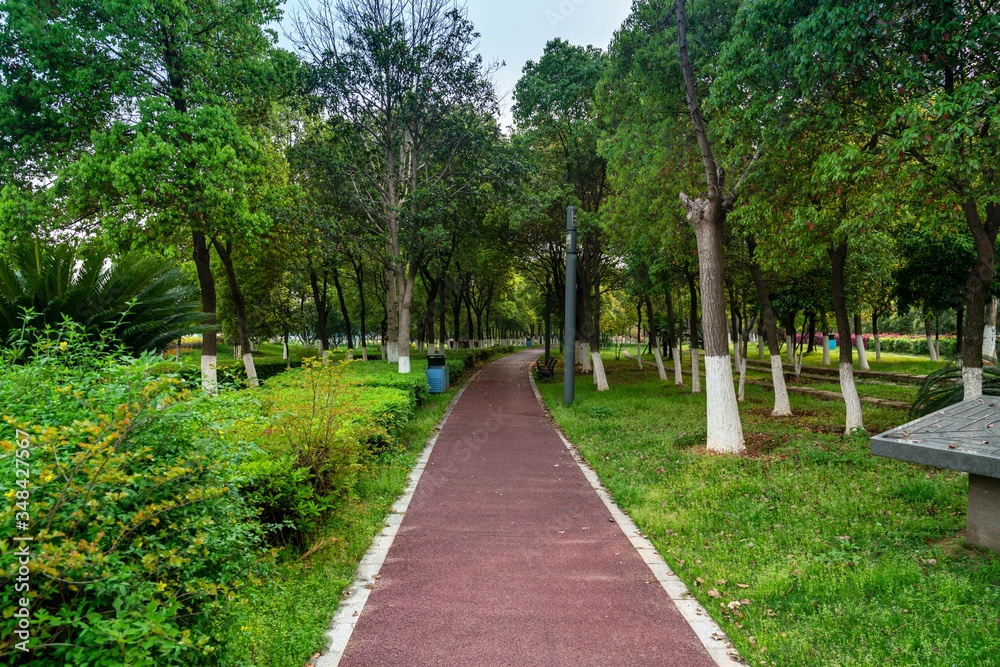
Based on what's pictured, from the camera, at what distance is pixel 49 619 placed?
1722 millimetres

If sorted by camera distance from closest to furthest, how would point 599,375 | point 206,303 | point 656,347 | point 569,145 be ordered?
point 206,303 < point 599,375 < point 569,145 < point 656,347

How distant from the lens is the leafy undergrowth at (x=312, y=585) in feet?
9.31

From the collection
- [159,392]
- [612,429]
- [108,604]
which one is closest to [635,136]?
[612,429]

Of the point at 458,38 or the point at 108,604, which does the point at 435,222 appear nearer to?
the point at 458,38

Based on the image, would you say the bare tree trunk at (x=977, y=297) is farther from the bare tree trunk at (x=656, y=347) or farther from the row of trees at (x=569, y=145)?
the bare tree trunk at (x=656, y=347)

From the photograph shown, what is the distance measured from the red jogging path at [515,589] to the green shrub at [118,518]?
1.09 meters

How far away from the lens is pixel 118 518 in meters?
2.09

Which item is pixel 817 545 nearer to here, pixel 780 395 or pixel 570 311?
pixel 780 395

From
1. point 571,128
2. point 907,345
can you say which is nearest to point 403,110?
point 571,128

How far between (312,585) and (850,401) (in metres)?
9.32

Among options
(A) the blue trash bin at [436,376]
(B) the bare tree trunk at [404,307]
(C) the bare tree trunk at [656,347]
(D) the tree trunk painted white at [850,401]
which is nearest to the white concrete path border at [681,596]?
(D) the tree trunk painted white at [850,401]

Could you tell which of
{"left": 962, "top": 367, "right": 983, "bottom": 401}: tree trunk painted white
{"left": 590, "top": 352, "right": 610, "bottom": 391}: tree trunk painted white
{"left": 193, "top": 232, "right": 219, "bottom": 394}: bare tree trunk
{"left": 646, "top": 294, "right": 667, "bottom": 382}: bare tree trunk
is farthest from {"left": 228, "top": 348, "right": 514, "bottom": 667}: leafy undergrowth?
{"left": 646, "top": 294, "right": 667, "bottom": 382}: bare tree trunk

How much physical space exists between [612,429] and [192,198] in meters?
9.34

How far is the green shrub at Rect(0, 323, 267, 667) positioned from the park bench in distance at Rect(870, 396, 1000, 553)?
16.1 ft
